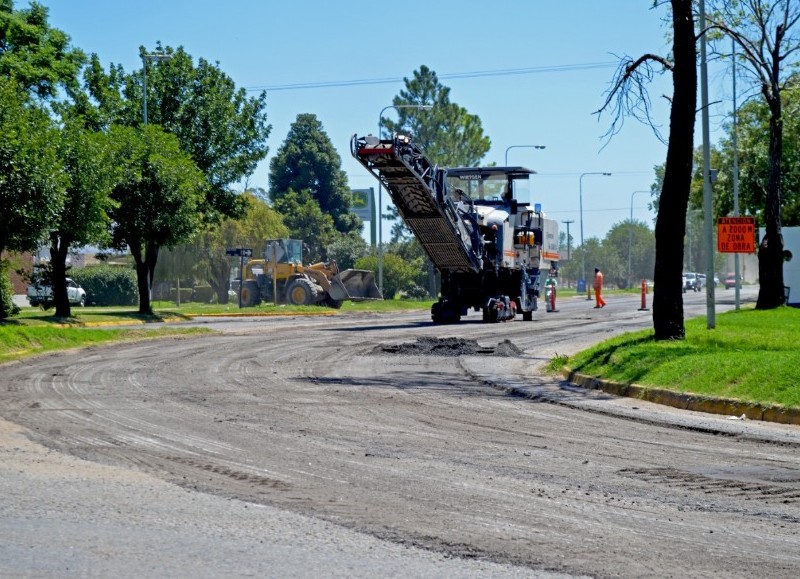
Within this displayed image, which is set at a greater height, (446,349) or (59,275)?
(59,275)

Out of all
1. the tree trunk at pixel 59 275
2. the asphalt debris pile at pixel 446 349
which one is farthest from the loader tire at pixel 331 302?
the asphalt debris pile at pixel 446 349

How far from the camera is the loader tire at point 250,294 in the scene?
52969 mm

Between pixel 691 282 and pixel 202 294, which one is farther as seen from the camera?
pixel 691 282

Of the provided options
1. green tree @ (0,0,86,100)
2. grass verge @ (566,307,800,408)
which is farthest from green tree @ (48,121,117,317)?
grass verge @ (566,307,800,408)

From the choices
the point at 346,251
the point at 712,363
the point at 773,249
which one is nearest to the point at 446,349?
the point at 712,363

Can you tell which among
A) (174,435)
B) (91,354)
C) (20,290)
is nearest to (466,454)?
(174,435)

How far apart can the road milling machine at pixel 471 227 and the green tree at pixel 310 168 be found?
60479 millimetres

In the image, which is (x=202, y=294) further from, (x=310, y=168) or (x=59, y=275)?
(x=59, y=275)

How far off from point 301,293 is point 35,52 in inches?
591

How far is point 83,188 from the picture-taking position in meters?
31.3

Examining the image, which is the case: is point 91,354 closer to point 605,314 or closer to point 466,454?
point 466,454

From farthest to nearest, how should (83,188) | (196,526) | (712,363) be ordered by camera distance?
(83,188)
(712,363)
(196,526)

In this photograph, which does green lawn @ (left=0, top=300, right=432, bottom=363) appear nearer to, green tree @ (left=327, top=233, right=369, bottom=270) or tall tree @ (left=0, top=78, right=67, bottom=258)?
tall tree @ (left=0, top=78, right=67, bottom=258)

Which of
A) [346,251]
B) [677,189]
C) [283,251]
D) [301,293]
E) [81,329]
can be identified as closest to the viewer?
[677,189]
